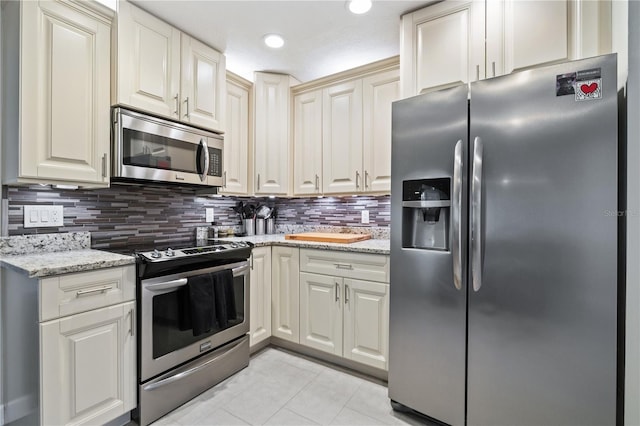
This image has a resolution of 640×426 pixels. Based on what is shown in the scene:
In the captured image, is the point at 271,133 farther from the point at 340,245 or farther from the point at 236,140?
the point at 340,245

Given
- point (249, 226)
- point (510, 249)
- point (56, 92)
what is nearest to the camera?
point (510, 249)

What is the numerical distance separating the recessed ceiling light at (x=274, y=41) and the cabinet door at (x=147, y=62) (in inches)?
24.0

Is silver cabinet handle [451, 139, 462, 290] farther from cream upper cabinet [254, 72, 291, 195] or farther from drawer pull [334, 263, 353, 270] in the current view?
cream upper cabinet [254, 72, 291, 195]

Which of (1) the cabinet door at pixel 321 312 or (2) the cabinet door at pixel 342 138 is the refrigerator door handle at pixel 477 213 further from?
(2) the cabinet door at pixel 342 138

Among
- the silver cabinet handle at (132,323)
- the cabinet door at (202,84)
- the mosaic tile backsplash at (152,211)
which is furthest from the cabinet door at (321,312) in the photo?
the cabinet door at (202,84)

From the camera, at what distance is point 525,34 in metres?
1.64

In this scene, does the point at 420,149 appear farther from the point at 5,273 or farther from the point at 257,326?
the point at 5,273

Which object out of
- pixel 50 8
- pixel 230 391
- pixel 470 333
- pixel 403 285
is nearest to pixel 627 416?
pixel 470 333

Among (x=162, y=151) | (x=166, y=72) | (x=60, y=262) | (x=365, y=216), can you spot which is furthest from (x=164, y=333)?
(x=365, y=216)

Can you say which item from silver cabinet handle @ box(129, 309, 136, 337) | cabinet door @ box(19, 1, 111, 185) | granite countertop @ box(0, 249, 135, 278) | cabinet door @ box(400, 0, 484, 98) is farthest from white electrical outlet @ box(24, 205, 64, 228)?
cabinet door @ box(400, 0, 484, 98)

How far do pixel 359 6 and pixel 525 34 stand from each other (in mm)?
948

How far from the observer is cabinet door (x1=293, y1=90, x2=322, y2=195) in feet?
8.95

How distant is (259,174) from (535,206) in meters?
2.10

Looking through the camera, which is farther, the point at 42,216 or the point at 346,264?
the point at 346,264
